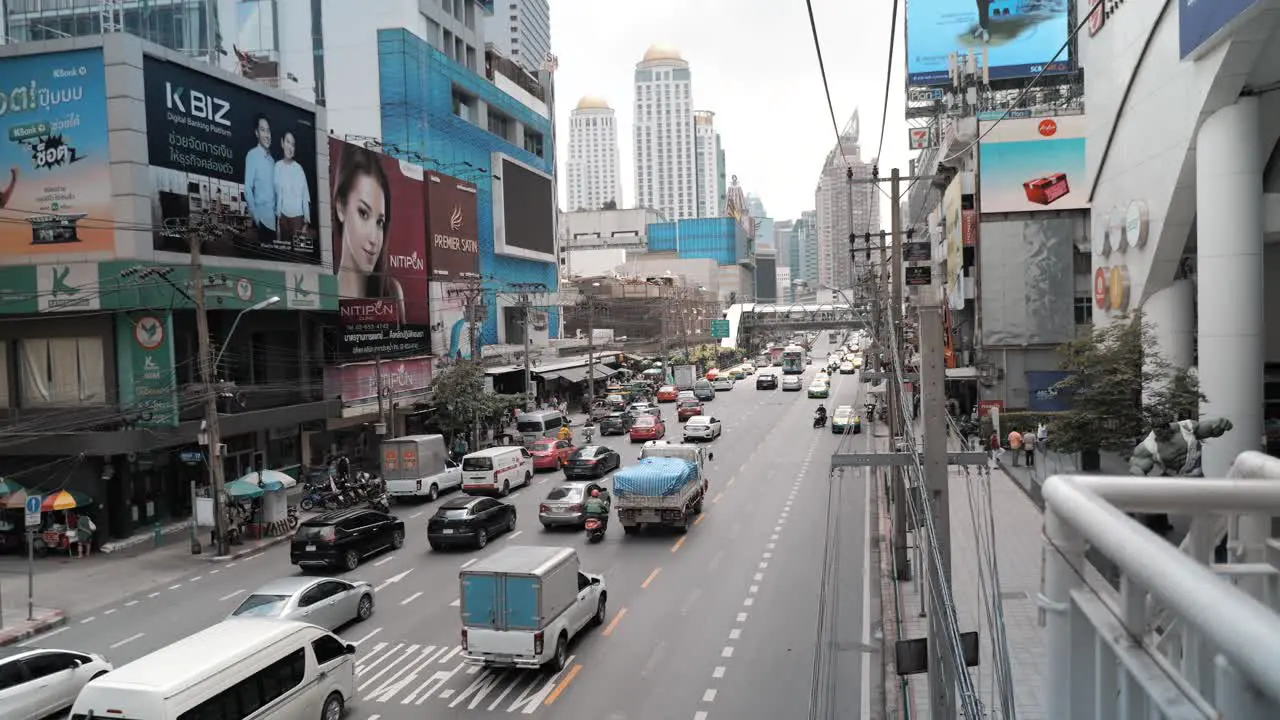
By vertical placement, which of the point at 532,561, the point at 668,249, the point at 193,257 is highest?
the point at 668,249

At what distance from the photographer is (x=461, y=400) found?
138ft

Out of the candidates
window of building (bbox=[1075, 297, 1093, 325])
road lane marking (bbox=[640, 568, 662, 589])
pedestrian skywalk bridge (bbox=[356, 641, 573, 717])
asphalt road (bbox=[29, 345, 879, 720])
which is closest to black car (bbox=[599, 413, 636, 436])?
asphalt road (bbox=[29, 345, 879, 720])

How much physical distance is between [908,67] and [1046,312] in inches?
972

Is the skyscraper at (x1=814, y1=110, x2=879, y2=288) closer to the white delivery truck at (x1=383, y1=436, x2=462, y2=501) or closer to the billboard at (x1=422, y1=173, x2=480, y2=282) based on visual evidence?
the billboard at (x1=422, y1=173, x2=480, y2=282)

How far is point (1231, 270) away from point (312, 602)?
20408 mm

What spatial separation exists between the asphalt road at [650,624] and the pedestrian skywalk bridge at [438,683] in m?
0.04

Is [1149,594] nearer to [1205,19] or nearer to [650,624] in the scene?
[650,624]

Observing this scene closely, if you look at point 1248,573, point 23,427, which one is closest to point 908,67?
point 23,427

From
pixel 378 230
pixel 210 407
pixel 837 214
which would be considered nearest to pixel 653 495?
pixel 210 407

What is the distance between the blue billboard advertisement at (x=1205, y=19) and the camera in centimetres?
1908

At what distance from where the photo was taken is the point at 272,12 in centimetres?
6119

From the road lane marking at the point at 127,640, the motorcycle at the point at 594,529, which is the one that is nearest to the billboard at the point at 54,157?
the road lane marking at the point at 127,640

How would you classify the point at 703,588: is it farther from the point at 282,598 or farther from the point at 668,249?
the point at 668,249

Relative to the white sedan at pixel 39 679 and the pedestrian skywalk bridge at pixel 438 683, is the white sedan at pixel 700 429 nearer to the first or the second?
→ the pedestrian skywalk bridge at pixel 438 683
